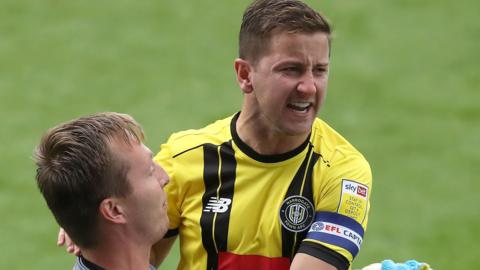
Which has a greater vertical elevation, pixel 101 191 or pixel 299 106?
pixel 299 106

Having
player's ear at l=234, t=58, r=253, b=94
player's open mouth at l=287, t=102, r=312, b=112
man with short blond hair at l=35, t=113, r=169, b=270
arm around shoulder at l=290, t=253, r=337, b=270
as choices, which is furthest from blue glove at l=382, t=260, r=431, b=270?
man with short blond hair at l=35, t=113, r=169, b=270

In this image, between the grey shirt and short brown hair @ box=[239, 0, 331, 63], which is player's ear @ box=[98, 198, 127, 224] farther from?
short brown hair @ box=[239, 0, 331, 63]

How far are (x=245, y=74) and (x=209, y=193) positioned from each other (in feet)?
1.72

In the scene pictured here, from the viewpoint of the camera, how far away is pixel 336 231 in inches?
176

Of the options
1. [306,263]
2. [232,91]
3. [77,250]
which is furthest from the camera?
[232,91]

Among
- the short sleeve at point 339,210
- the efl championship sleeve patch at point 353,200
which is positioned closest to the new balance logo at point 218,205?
the short sleeve at point 339,210

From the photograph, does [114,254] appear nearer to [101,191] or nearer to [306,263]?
[101,191]

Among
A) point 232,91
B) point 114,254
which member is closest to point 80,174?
point 114,254

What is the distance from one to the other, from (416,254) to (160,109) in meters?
2.85

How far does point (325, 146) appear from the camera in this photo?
15.2ft

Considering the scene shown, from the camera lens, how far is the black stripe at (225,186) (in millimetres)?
4590

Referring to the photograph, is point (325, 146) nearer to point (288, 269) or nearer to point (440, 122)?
point (288, 269)

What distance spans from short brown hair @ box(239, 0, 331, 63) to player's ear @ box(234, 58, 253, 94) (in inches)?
1.2

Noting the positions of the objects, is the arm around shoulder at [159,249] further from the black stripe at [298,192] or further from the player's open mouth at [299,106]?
the player's open mouth at [299,106]
